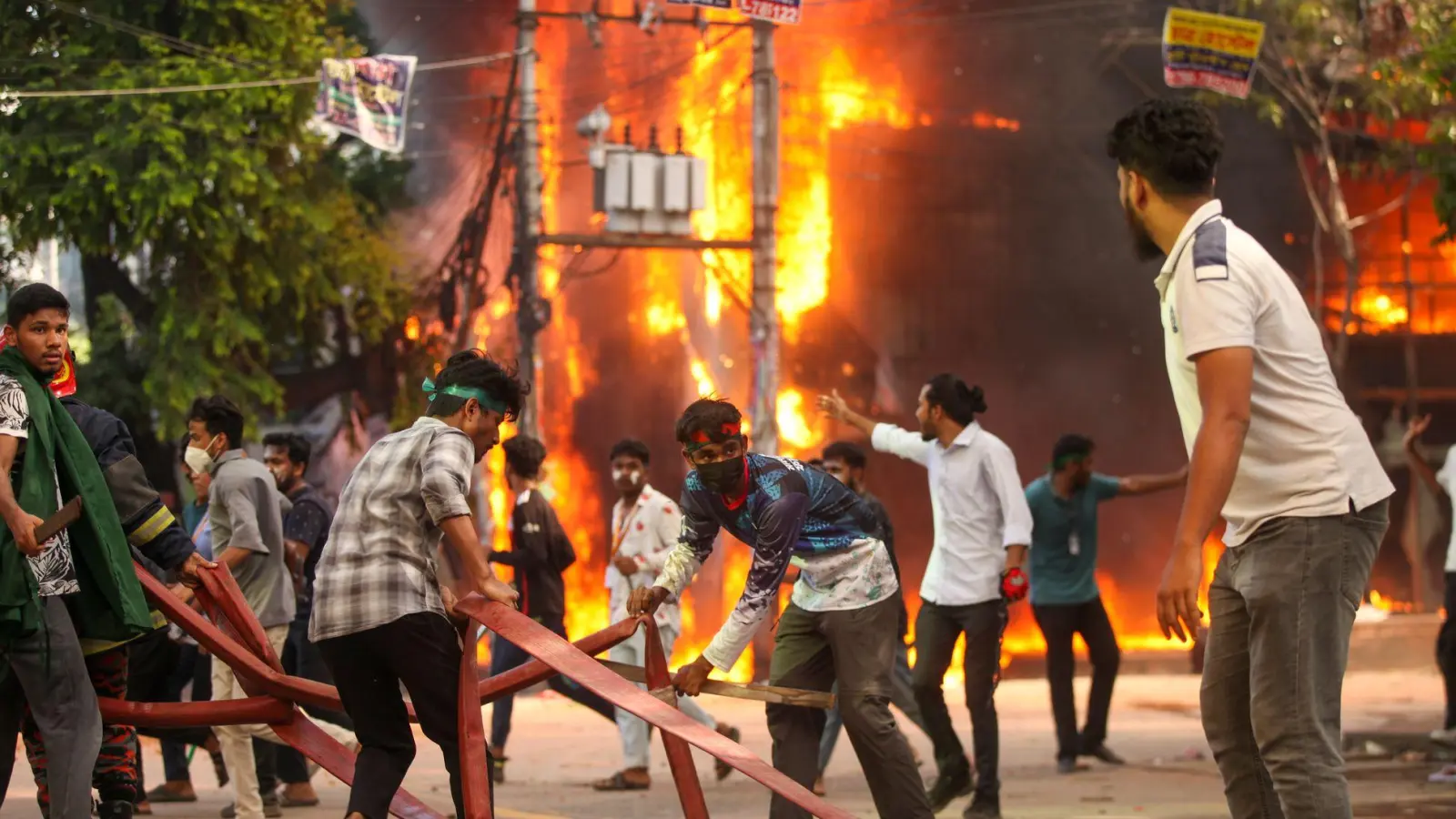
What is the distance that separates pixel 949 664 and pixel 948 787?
0.60 meters

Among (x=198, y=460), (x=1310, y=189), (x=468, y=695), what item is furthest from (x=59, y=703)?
(x=1310, y=189)

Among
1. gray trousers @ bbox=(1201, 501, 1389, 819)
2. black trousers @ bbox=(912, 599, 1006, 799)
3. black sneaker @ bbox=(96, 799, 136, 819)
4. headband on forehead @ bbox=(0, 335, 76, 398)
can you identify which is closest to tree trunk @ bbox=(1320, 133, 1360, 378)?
black trousers @ bbox=(912, 599, 1006, 799)

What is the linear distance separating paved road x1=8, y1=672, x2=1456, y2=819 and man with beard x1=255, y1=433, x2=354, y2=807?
0.24 m

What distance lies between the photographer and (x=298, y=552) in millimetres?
8750

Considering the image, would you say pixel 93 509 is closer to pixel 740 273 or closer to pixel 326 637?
pixel 326 637

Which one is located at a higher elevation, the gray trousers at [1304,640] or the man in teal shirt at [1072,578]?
the gray trousers at [1304,640]

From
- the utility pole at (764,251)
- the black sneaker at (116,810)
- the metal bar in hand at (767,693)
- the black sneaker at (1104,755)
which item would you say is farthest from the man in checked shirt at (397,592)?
the utility pole at (764,251)

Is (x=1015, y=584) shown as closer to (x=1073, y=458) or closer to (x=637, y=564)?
(x=1073, y=458)

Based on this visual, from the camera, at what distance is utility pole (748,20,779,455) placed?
1571 centimetres

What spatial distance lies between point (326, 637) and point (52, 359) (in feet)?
4.31

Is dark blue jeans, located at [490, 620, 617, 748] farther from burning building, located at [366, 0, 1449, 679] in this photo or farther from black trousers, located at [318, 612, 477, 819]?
burning building, located at [366, 0, 1449, 679]

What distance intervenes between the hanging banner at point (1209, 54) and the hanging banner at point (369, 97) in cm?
595

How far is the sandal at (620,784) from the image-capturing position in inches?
368

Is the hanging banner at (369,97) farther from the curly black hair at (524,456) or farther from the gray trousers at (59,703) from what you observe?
the gray trousers at (59,703)
